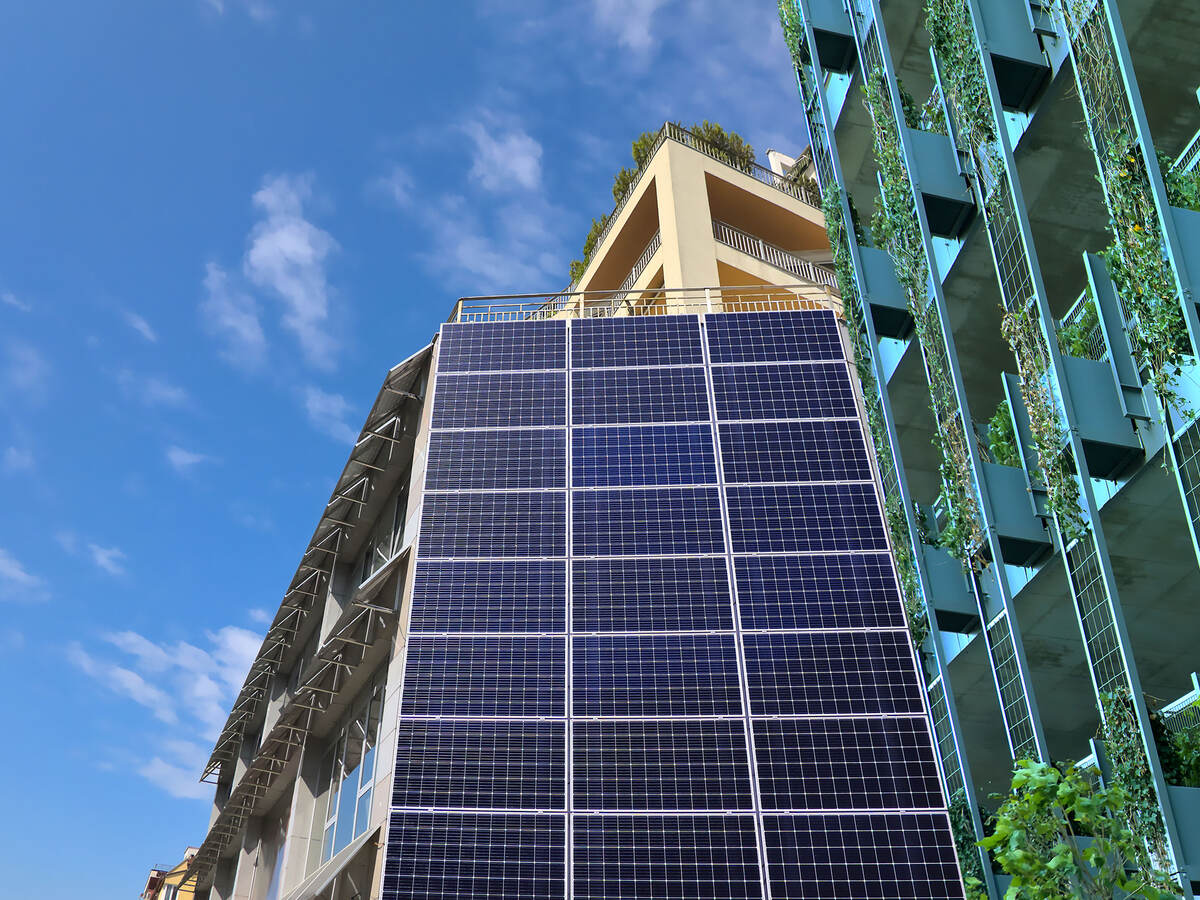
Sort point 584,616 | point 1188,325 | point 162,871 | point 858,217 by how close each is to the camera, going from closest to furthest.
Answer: point 1188,325 → point 584,616 → point 858,217 → point 162,871

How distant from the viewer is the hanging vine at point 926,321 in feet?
52.5

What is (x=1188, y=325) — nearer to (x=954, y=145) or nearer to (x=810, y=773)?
(x=954, y=145)

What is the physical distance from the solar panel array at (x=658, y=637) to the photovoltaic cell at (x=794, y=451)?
0.05 meters

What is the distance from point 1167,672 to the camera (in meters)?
16.4

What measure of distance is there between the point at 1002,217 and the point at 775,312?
22.2 feet

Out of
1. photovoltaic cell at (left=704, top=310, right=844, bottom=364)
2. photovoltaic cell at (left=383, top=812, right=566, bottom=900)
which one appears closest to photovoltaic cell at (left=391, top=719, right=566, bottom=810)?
photovoltaic cell at (left=383, top=812, right=566, bottom=900)

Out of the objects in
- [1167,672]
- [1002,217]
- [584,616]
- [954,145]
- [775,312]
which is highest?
[775,312]

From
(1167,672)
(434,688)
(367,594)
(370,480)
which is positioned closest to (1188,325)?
(1167,672)

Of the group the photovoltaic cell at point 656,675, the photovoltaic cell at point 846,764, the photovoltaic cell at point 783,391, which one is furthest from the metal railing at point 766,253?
the photovoltaic cell at point 846,764

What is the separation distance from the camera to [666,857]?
15.2 m

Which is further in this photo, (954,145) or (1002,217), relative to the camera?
(954,145)

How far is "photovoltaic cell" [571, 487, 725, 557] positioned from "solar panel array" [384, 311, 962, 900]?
41 millimetres

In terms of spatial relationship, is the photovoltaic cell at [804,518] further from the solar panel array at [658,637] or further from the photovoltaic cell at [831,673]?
the photovoltaic cell at [831,673]

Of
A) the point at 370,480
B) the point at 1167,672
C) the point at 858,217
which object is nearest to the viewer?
the point at 1167,672
